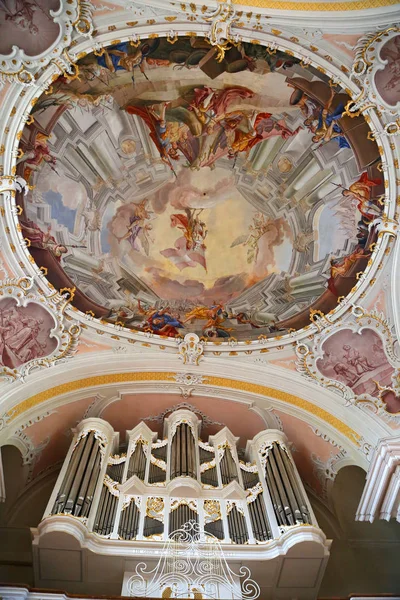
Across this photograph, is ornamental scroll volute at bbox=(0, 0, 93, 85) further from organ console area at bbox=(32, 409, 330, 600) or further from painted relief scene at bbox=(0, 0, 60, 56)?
organ console area at bbox=(32, 409, 330, 600)

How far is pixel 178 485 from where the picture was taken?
11000mm

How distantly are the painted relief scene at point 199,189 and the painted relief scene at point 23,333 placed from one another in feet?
3.13

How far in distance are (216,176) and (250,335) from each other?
4208 millimetres

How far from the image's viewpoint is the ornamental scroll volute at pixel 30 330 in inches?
485

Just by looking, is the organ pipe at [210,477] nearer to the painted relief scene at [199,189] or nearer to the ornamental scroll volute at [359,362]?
the ornamental scroll volute at [359,362]

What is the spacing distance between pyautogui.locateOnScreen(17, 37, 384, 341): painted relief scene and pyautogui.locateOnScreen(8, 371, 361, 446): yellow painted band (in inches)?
47.2

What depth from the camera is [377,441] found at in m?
11.4

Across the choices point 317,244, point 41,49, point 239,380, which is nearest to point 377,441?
point 239,380

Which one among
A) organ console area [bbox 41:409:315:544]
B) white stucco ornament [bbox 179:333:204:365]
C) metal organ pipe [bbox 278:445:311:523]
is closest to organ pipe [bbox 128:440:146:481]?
organ console area [bbox 41:409:315:544]

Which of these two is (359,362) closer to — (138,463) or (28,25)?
(138,463)

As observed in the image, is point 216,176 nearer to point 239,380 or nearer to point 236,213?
point 236,213

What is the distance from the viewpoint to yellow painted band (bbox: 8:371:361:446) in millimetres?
12570

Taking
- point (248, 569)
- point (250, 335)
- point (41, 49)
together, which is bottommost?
point (248, 569)

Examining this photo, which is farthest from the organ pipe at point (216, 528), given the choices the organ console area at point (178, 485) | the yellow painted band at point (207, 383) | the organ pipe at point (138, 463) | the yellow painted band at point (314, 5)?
the yellow painted band at point (314, 5)
